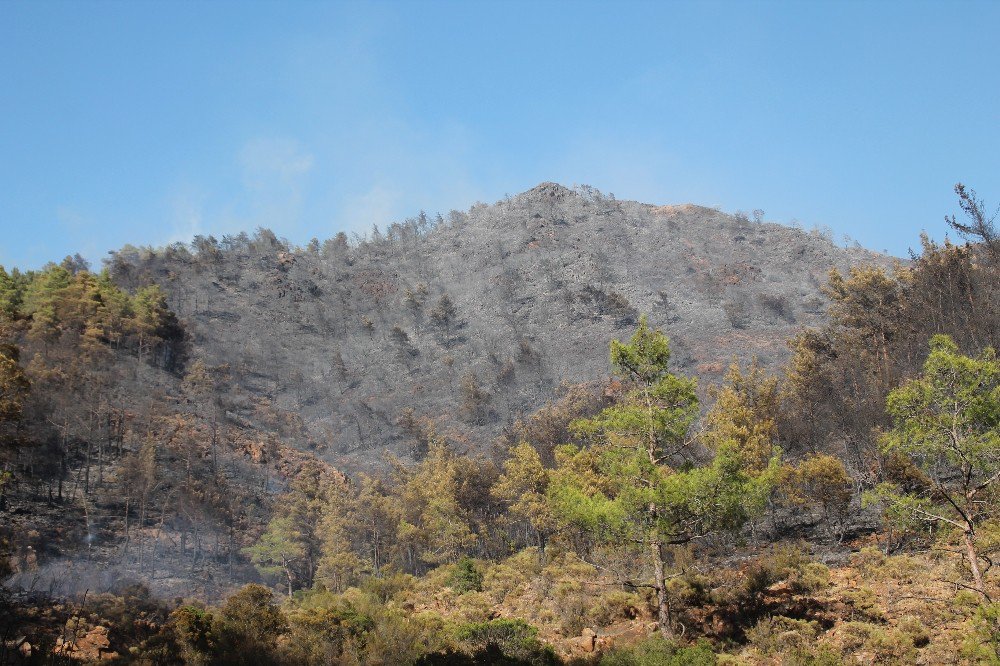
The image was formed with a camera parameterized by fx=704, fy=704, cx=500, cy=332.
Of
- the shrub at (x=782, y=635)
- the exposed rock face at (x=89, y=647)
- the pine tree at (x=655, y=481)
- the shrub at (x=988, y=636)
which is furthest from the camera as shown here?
the exposed rock face at (x=89, y=647)

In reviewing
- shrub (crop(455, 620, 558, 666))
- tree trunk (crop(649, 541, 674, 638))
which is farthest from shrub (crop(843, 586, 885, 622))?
shrub (crop(455, 620, 558, 666))

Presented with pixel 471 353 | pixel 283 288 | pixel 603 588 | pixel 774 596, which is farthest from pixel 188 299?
pixel 774 596

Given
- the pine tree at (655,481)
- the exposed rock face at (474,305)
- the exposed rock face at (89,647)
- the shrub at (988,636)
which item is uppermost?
the exposed rock face at (474,305)

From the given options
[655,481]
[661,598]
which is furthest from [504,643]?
[655,481]

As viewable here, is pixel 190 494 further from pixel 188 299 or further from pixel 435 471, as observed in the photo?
pixel 188 299

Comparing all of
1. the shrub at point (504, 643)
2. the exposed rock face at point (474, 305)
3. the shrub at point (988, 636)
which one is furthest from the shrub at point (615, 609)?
the exposed rock face at point (474, 305)

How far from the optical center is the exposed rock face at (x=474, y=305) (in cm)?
8600

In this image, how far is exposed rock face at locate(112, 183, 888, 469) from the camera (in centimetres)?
8600

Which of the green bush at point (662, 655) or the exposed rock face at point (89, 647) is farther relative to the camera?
the exposed rock face at point (89, 647)

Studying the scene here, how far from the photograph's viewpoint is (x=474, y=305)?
11594 cm

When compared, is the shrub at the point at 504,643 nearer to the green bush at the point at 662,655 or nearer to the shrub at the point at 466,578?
the green bush at the point at 662,655

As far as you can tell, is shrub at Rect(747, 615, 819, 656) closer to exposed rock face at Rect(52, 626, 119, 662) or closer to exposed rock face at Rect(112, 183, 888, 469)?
exposed rock face at Rect(52, 626, 119, 662)

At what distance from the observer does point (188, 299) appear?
106750mm

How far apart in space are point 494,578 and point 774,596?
1544 centimetres
